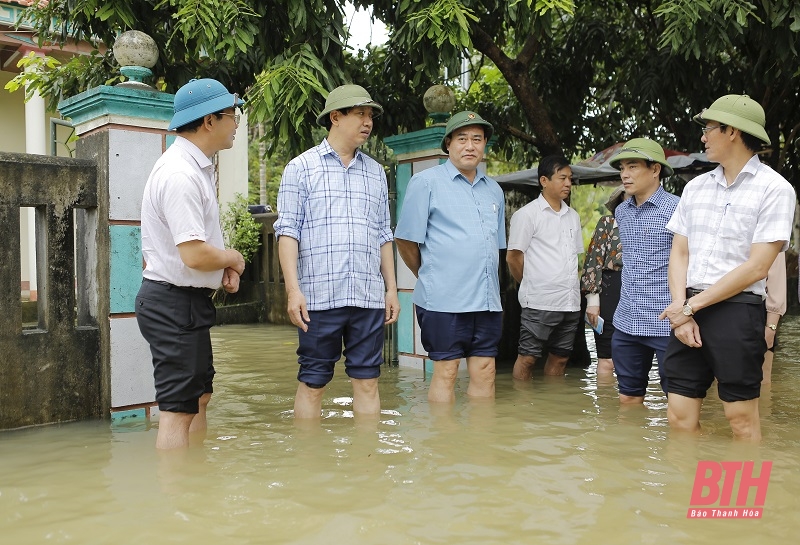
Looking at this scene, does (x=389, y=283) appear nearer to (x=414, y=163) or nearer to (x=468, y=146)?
(x=468, y=146)

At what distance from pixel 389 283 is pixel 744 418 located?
194cm

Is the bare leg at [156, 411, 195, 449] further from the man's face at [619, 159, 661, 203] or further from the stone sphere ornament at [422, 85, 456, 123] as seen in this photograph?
the stone sphere ornament at [422, 85, 456, 123]

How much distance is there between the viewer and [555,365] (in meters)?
6.44

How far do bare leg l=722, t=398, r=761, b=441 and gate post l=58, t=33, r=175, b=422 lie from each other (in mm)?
3185

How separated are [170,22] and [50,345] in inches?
131

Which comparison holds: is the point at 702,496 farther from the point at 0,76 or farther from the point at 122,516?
the point at 0,76

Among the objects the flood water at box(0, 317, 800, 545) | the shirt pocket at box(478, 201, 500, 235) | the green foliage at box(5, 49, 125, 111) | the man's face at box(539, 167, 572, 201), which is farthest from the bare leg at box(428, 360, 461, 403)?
the green foliage at box(5, 49, 125, 111)

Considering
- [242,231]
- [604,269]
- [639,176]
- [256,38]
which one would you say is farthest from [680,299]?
[242,231]

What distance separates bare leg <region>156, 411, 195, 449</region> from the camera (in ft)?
12.0

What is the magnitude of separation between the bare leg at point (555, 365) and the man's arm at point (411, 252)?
1.91m

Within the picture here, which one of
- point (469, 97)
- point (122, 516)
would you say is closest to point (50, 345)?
point (122, 516)

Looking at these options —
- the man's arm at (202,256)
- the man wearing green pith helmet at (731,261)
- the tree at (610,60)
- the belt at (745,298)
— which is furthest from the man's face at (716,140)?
the man's arm at (202,256)

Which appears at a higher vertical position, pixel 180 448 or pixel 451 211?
pixel 451 211

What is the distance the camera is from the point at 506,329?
729 cm
